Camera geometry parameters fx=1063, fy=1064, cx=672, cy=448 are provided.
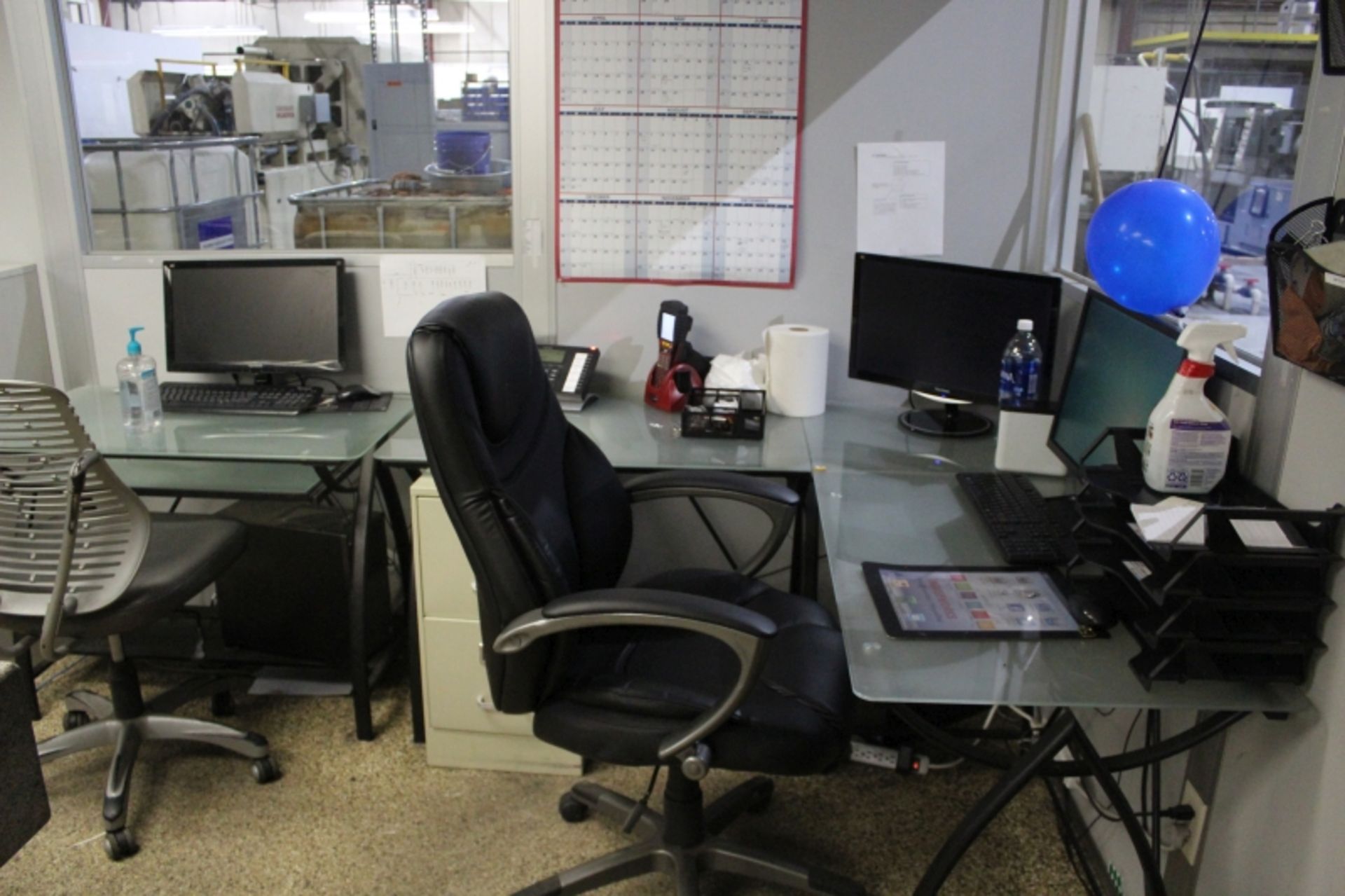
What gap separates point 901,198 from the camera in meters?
2.69

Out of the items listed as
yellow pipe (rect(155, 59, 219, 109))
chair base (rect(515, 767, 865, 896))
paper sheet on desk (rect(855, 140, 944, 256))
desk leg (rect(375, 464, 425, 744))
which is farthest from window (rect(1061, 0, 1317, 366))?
yellow pipe (rect(155, 59, 219, 109))

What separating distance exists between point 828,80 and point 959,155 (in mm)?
379

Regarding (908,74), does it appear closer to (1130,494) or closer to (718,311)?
(718,311)

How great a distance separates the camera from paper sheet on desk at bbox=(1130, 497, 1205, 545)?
1.39m

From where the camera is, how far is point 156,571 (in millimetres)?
2203

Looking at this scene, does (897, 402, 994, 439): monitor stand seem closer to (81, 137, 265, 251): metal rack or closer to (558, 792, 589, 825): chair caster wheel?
(558, 792, 589, 825): chair caster wheel

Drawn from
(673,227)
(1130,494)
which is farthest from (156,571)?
(1130,494)

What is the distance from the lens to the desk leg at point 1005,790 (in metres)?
1.45

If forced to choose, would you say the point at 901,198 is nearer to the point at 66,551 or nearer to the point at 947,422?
the point at 947,422

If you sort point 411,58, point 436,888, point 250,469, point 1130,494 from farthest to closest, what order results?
point 411,58 → point 250,469 → point 436,888 → point 1130,494

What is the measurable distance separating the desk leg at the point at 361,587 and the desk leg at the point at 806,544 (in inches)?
37.8

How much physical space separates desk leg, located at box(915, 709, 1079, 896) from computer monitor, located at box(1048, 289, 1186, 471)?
59 centimetres

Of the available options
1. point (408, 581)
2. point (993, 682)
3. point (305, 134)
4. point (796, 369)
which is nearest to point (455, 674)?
point (408, 581)

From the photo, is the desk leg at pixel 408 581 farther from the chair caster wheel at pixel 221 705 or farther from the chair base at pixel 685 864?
the chair base at pixel 685 864
